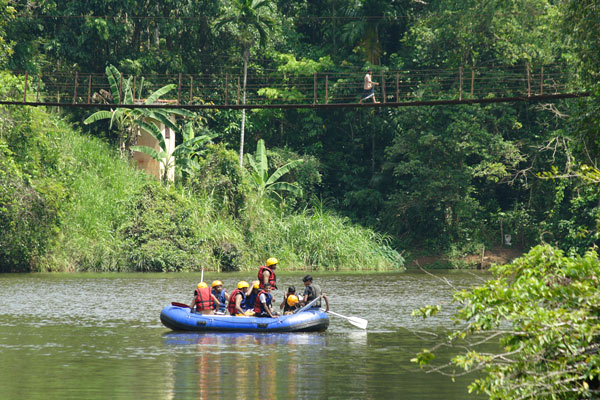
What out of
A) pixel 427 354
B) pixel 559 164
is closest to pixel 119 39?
pixel 559 164

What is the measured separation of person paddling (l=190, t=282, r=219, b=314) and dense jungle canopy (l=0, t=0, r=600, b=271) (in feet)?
44.3

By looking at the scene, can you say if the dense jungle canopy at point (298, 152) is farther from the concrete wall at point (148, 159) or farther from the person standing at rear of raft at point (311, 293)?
the person standing at rear of raft at point (311, 293)

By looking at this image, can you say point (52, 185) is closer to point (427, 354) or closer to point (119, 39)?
point (119, 39)

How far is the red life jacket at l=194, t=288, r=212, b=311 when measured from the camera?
16.9 metres

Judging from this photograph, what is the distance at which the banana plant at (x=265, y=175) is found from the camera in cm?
3706

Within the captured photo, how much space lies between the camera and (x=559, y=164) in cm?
3681

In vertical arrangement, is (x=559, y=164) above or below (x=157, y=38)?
below

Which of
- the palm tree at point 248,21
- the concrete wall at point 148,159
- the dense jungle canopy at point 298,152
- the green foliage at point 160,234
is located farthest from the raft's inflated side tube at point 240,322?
the palm tree at point 248,21

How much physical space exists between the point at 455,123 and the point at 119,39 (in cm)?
1507

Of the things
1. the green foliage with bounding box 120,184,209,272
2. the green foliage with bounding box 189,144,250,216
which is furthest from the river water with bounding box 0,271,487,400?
the green foliage with bounding box 189,144,250,216

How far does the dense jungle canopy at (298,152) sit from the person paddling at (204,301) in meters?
13.5

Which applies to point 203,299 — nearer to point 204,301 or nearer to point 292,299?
point 204,301

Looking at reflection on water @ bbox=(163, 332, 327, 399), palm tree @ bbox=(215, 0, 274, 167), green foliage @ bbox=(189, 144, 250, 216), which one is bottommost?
reflection on water @ bbox=(163, 332, 327, 399)

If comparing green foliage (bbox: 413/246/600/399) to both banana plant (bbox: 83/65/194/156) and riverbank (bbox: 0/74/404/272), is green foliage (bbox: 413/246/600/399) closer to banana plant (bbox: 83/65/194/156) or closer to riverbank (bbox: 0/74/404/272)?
riverbank (bbox: 0/74/404/272)
